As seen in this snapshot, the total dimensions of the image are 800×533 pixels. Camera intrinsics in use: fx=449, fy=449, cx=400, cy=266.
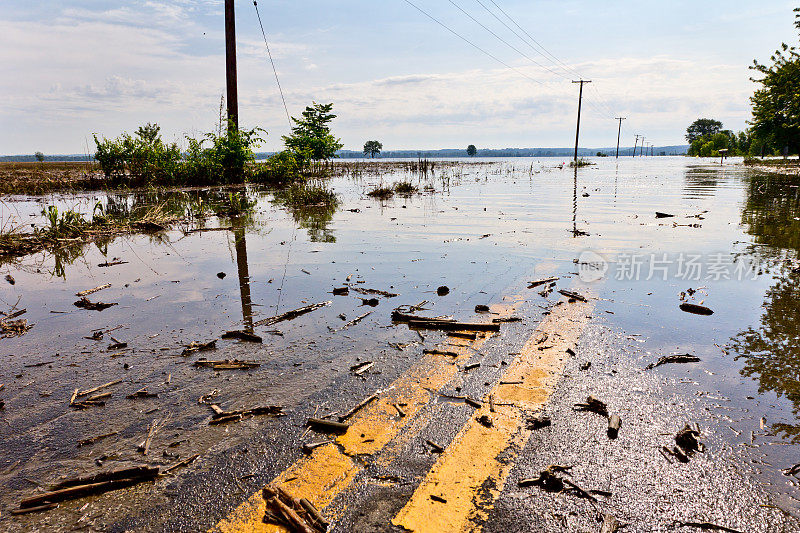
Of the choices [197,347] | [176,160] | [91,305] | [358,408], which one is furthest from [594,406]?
[176,160]

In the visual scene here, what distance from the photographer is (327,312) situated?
4438 millimetres

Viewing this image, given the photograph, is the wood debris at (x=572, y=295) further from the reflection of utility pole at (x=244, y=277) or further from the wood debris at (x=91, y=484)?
the wood debris at (x=91, y=484)

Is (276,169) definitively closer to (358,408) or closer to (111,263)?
(111,263)

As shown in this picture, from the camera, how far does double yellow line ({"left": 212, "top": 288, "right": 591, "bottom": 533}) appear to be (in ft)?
6.20

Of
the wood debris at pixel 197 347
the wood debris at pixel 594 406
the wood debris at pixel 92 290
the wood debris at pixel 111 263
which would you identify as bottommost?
the wood debris at pixel 594 406

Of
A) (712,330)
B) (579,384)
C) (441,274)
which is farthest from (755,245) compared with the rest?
(579,384)

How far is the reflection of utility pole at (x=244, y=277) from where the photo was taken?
428 cm

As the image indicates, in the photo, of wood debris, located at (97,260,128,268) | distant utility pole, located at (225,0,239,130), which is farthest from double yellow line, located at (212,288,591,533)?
distant utility pole, located at (225,0,239,130)

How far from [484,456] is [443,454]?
205mm

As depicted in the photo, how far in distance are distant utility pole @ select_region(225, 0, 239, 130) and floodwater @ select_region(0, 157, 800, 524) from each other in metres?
11.8

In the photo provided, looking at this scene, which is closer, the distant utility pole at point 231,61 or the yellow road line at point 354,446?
the yellow road line at point 354,446

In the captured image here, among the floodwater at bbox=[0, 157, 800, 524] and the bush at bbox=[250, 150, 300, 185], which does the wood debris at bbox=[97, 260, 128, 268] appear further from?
the bush at bbox=[250, 150, 300, 185]

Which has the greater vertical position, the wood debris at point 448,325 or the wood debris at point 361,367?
the wood debris at point 448,325

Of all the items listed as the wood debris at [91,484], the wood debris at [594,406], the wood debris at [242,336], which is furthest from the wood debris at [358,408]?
the wood debris at [242,336]
